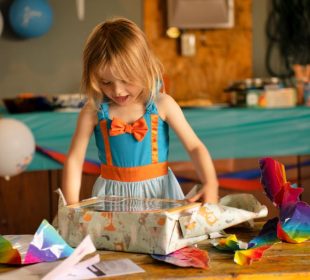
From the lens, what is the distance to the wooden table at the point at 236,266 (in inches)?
43.1

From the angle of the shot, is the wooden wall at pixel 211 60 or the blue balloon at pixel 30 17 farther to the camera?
the wooden wall at pixel 211 60

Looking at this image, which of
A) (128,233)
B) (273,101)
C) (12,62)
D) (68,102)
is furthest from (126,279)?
(12,62)

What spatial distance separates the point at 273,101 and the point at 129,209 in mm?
2414

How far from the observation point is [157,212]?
119cm

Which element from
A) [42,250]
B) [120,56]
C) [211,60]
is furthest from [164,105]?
[211,60]

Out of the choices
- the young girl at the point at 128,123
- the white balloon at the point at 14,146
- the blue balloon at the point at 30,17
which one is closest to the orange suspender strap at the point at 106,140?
the young girl at the point at 128,123

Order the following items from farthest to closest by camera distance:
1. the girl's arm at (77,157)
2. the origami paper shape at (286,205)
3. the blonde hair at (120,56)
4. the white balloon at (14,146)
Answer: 1. the white balloon at (14,146)
2. the girl's arm at (77,157)
3. the blonde hair at (120,56)
4. the origami paper shape at (286,205)

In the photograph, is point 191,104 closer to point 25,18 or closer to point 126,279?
point 25,18

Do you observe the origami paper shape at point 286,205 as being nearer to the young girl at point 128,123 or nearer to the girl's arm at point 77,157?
the young girl at point 128,123

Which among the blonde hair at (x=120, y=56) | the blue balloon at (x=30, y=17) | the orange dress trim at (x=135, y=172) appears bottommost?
the orange dress trim at (x=135, y=172)

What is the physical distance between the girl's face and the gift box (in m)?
0.29

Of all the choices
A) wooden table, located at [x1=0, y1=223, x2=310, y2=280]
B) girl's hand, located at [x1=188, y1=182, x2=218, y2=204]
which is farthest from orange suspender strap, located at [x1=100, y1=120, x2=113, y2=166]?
wooden table, located at [x1=0, y1=223, x2=310, y2=280]

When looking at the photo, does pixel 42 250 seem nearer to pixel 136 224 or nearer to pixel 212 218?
pixel 136 224

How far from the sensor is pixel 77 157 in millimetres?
1591
